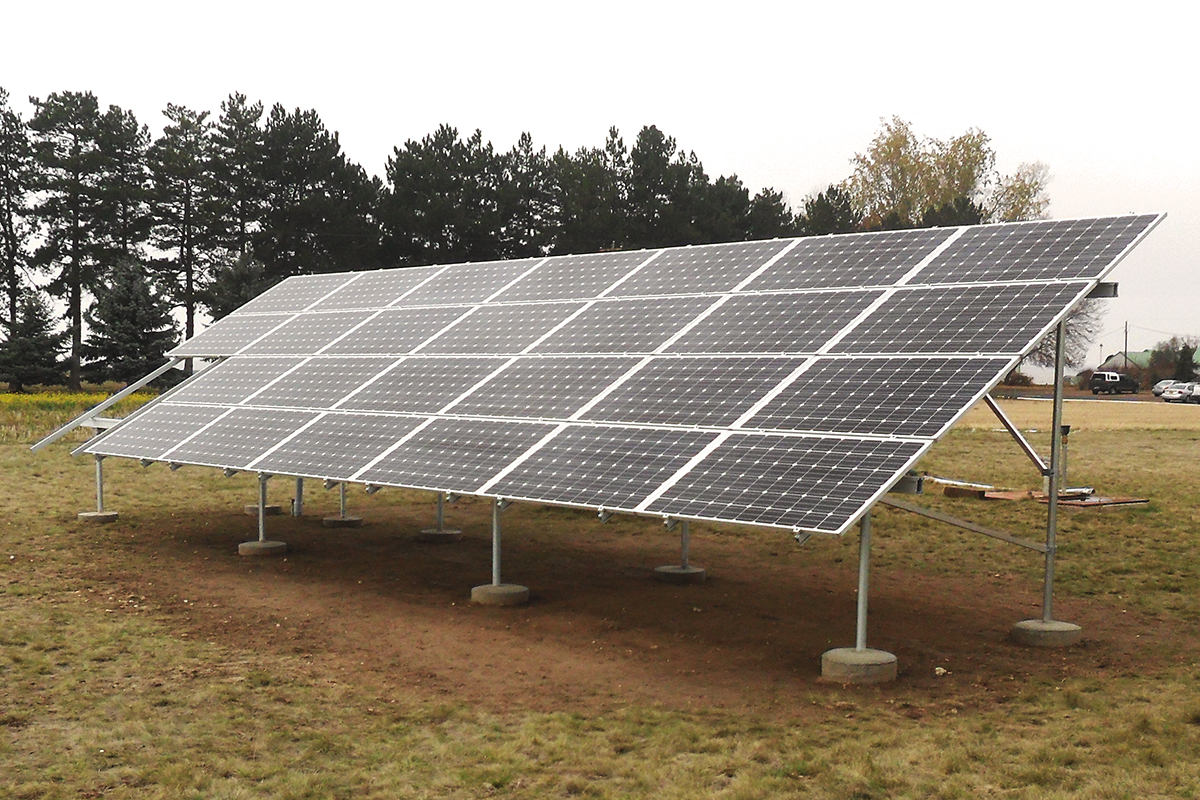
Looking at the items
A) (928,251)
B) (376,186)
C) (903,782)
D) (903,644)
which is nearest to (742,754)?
(903,782)

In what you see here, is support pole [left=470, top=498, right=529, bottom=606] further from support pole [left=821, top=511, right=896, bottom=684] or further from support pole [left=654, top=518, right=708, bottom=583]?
support pole [left=821, top=511, right=896, bottom=684]

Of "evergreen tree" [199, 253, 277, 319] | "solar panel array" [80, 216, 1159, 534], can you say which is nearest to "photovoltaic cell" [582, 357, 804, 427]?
"solar panel array" [80, 216, 1159, 534]

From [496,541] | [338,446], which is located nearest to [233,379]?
[338,446]

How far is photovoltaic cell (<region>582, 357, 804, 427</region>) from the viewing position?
44.6 feet

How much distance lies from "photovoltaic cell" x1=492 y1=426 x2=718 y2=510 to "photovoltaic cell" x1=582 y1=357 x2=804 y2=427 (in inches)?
12.9

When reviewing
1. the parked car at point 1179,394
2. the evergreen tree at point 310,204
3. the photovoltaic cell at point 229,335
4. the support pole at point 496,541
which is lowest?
the support pole at point 496,541

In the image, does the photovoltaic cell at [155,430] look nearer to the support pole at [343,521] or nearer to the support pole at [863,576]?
the support pole at [343,521]

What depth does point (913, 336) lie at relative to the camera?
1336 centimetres

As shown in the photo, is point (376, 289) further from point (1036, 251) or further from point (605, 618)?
point (1036, 251)

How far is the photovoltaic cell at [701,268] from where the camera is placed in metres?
17.4

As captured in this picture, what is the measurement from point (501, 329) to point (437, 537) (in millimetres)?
4806

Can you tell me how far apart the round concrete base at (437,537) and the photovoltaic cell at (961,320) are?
10.2m

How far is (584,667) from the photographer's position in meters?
12.5

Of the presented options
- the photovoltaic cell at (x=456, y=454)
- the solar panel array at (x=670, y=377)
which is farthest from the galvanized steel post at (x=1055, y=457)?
the photovoltaic cell at (x=456, y=454)
